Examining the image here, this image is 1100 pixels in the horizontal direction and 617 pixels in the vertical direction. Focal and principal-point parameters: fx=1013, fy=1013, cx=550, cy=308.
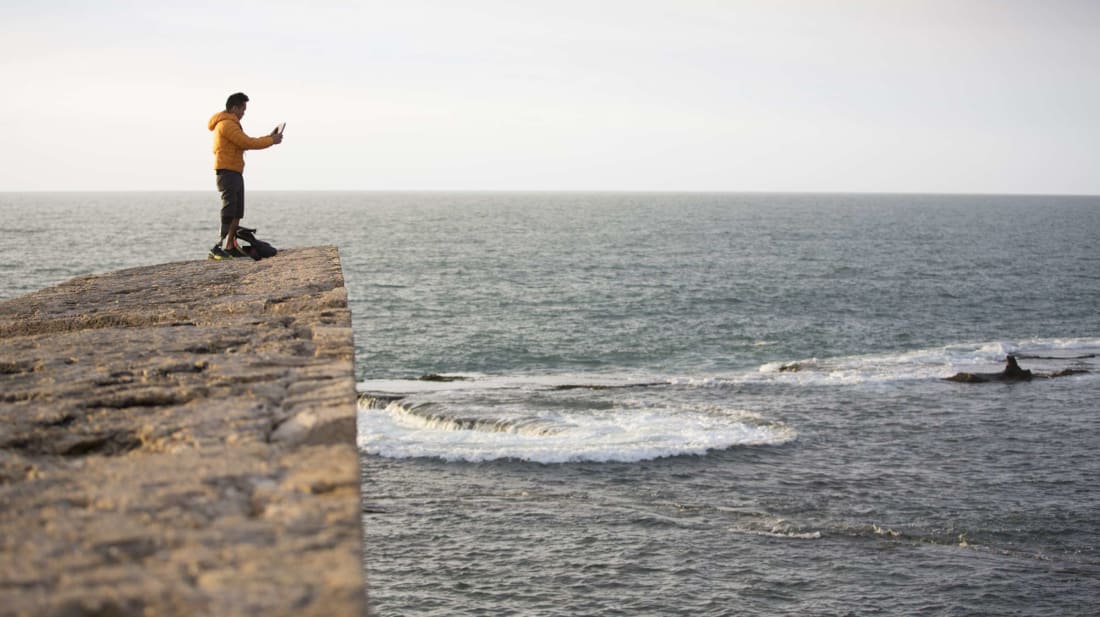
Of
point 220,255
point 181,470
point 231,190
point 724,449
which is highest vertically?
point 231,190

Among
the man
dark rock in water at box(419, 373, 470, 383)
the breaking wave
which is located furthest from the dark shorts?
dark rock in water at box(419, 373, 470, 383)

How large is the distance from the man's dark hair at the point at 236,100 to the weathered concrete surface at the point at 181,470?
15.6ft

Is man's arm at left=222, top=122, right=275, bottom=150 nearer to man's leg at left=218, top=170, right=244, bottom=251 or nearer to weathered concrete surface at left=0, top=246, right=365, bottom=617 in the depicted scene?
man's leg at left=218, top=170, right=244, bottom=251

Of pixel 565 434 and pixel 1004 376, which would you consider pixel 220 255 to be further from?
pixel 1004 376

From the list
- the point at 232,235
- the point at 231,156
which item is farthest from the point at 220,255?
the point at 231,156

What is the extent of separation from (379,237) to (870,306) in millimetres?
61946

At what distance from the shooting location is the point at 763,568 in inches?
736

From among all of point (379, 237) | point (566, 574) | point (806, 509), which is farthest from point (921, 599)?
point (379, 237)

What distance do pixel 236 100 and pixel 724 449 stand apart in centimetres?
1740

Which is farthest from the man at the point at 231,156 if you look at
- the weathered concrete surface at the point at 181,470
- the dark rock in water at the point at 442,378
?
the dark rock in water at the point at 442,378

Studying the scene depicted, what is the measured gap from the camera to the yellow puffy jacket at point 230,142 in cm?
1170

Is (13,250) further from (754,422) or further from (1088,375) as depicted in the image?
A: (1088,375)

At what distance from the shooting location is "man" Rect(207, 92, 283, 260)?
1161 cm

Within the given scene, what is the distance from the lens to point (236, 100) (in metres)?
11.5
